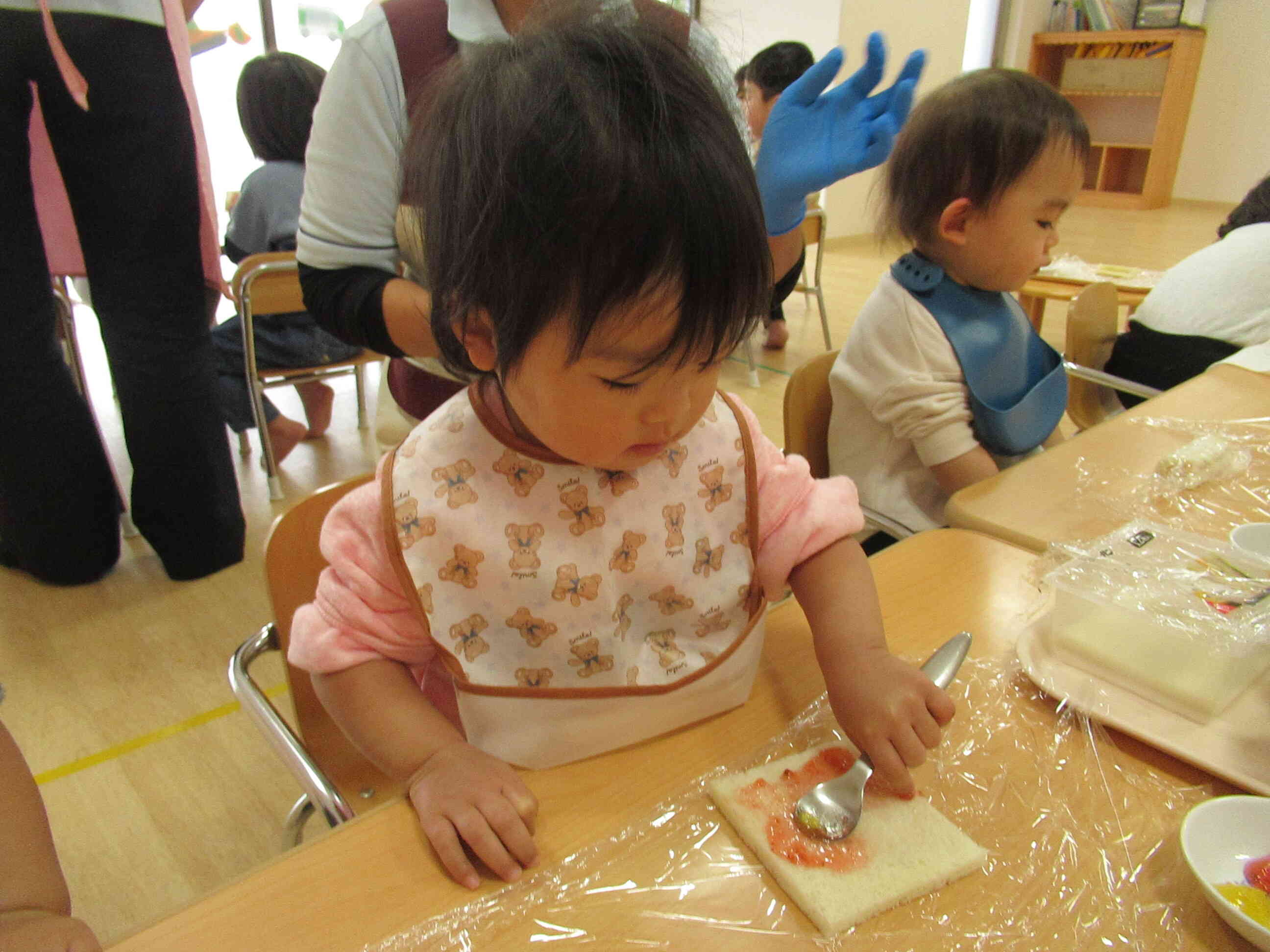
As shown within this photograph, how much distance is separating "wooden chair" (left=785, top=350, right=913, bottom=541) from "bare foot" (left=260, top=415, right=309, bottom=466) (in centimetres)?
185

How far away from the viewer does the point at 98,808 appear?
4.47 feet

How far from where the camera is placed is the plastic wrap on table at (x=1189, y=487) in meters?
0.88

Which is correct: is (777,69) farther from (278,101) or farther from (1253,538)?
(1253,538)

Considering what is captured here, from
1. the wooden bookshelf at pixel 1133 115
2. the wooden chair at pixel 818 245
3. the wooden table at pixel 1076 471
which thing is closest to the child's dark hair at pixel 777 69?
the wooden chair at pixel 818 245

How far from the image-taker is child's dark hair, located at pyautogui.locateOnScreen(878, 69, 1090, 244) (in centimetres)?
113

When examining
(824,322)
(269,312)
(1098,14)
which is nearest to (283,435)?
(269,312)

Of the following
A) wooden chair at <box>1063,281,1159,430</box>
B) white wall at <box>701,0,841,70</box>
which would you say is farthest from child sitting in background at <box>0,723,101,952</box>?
white wall at <box>701,0,841,70</box>

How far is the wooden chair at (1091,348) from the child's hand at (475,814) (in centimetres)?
151

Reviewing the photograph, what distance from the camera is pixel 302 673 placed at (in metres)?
0.83

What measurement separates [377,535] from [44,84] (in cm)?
138

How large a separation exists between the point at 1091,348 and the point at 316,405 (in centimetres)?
226

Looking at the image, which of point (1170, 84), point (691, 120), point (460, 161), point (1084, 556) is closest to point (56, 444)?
point (460, 161)

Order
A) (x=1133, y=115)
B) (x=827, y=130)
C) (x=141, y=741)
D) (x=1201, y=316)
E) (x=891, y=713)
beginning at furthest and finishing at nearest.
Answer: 1. (x=1133, y=115)
2. (x=1201, y=316)
3. (x=141, y=741)
4. (x=827, y=130)
5. (x=891, y=713)

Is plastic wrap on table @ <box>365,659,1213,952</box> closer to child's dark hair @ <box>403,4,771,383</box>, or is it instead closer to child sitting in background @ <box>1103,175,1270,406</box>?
child's dark hair @ <box>403,4,771,383</box>
